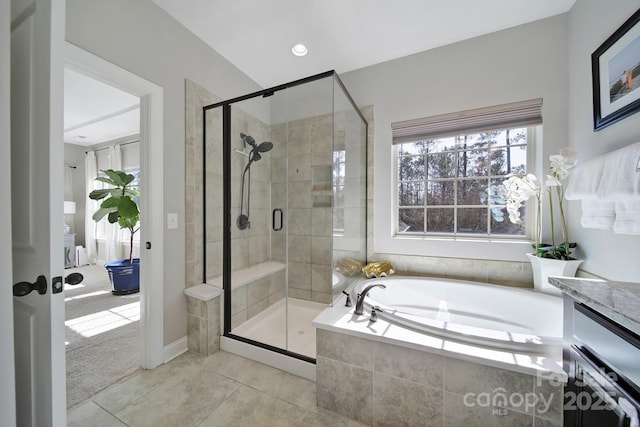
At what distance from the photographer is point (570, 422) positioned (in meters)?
0.86

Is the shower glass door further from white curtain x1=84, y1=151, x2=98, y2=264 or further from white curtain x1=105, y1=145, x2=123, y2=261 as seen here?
white curtain x1=84, y1=151, x2=98, y2=264

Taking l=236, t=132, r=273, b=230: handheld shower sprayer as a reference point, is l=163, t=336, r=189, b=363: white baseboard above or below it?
below

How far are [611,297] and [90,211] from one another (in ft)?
22.8

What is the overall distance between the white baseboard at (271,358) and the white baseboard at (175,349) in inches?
11.0

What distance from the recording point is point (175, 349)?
1817 mm

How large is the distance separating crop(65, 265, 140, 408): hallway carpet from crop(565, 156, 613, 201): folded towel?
3045mm

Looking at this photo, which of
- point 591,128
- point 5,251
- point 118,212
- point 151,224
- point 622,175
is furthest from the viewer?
point 118,212

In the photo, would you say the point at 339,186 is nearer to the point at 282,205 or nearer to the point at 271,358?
the point at 282,205

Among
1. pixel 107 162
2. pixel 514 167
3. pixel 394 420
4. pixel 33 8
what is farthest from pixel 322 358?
pixel 107 162

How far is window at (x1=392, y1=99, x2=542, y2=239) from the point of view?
197cm

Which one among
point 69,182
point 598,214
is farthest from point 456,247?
point 69,182

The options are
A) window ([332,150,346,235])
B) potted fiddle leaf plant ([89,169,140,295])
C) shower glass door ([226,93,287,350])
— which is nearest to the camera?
window ([332,150,346,235])

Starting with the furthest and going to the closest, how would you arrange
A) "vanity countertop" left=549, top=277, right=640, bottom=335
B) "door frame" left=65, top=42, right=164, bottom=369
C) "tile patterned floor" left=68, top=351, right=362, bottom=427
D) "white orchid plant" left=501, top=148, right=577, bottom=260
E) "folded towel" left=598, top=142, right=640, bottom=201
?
1. "door frame" left=65, top=42, right=164, bottom=369
2. "white orchid plant" left=501, top=148, right=577, bottom=260
3. "tile patterned floor" left=68, top=351, right=362, bottom=427
4. "folded towel" left=598, top=142, right=640, bottom=201
5. "vanity countertop" left=549, top=277, right=640, bottom=335

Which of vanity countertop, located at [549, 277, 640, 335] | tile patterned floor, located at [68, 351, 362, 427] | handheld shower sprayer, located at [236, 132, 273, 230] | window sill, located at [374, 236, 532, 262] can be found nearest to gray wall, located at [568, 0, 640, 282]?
window sill, located at [374, 236, 532, 262]
